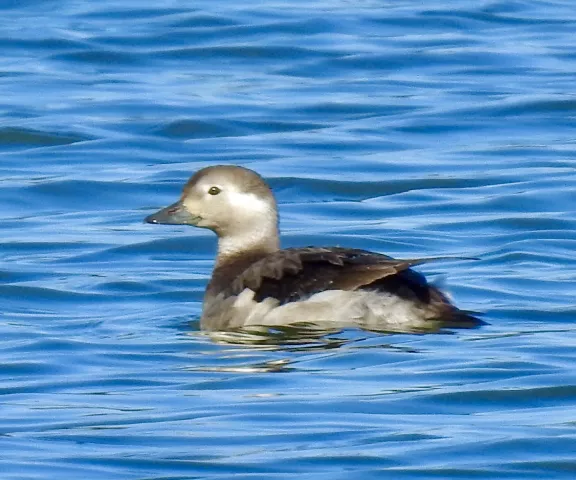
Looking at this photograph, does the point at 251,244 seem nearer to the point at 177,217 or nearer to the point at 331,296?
the point at 177,217

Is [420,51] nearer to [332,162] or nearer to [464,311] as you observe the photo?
[332,162]

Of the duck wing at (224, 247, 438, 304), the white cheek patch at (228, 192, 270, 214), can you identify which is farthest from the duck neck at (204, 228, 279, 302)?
the duck wing at (224, 247, 438, 304)

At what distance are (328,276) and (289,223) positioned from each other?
3.86 m

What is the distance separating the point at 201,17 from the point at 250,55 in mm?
2218

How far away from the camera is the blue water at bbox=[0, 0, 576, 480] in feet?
24.7

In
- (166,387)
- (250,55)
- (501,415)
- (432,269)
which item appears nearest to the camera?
(501,415)

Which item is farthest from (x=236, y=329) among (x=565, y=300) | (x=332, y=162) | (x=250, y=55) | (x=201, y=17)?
(x=201, y=17)

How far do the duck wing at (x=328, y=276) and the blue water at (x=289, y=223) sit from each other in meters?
0.27

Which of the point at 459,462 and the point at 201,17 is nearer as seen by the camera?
Result: the point at 459,462

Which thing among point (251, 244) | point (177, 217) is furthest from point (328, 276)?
point (177, 217)

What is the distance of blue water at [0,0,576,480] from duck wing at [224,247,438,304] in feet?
0.89

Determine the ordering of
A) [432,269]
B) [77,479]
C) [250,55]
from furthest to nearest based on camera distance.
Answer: [250,55]
[432,269]
[77,479]

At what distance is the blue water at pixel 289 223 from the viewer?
7.52m

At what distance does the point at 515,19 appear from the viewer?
22.4 metres
